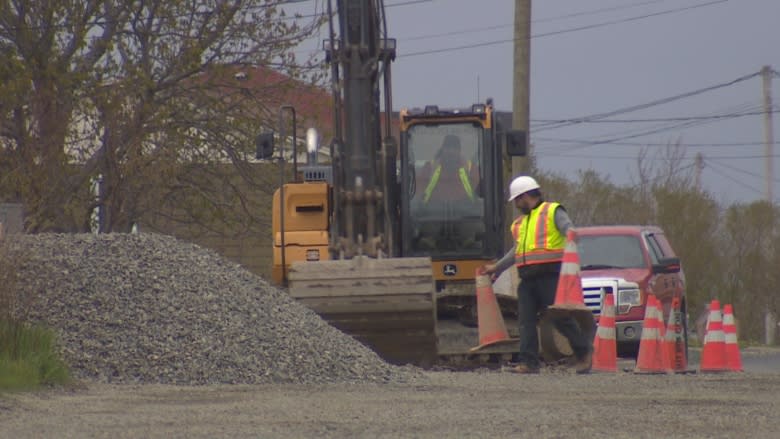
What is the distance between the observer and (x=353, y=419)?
959 centimetres

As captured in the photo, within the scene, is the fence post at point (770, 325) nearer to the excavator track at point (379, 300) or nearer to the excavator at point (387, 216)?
the excavator at point (387, 216)

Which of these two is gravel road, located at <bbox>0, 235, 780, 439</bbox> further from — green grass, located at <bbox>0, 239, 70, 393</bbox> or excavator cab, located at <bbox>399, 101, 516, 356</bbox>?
excavator cab, located at <bbox>399, 101, 516, 356</bbox>

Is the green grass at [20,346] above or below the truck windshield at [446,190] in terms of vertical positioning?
below

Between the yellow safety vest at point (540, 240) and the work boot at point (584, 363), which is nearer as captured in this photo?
the yellow safety vest at point (540, 240)

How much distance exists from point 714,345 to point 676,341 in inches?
33.5

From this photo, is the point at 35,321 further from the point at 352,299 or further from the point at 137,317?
the point at 352,299

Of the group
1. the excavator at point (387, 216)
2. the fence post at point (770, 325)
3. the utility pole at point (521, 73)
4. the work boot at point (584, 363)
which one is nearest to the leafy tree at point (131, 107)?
the utility pole at point (521, 73)

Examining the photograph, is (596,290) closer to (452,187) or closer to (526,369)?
(452,187)

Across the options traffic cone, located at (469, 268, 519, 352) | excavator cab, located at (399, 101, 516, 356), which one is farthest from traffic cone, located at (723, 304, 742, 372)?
excavator cab, located at (399, 101, 516, 356)

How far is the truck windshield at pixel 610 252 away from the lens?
20.1 meters

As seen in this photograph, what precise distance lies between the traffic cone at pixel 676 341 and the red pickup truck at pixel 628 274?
758 millimetres

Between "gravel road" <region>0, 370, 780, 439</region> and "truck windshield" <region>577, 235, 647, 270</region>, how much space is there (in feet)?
21.8

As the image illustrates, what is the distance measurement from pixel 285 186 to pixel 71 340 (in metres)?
5.22

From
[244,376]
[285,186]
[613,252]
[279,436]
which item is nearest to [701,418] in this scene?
[279,436]
